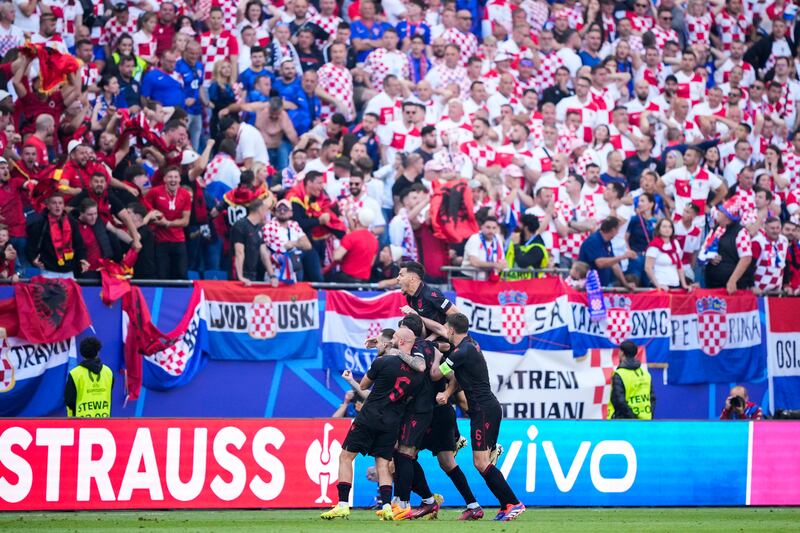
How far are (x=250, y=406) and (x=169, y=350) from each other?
155cm

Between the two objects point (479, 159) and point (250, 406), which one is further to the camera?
point (479, 159)

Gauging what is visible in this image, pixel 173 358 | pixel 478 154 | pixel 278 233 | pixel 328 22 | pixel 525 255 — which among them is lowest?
pixel 173 358

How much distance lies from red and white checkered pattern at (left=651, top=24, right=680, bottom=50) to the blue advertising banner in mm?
12104

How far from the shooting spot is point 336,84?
21.9 metres

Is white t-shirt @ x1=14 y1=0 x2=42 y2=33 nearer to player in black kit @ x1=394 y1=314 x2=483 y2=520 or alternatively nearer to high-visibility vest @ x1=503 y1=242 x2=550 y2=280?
high-visibility vest @ x1=503 y1=242 x2=550 y2=280

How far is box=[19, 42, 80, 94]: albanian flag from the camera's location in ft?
60.7

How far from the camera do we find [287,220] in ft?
60.5

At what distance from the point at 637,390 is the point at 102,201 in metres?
7.64

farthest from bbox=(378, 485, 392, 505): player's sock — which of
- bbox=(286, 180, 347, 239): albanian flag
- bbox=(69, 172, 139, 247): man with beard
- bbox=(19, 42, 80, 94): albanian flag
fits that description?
bbox=(19, 42, 80, 94): albanian flag

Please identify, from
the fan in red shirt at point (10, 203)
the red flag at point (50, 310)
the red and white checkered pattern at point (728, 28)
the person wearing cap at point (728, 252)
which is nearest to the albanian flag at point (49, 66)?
the fan in red shirt at point (10, 203)

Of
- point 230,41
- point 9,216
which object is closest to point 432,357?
point 9,216

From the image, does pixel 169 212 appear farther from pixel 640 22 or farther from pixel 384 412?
pixel 640 22

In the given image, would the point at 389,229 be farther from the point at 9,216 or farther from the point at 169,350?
the point at 9,216

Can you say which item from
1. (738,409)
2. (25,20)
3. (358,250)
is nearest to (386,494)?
(358,250)
